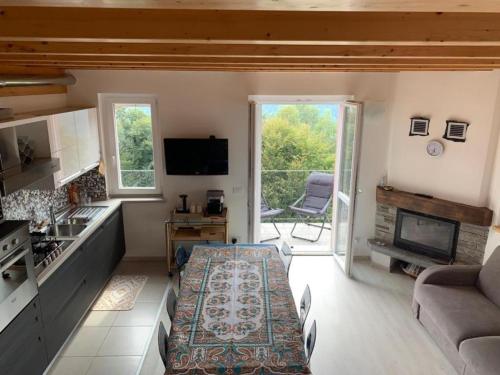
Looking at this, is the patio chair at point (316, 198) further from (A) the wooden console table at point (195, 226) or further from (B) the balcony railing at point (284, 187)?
(A) the wooden console table at point (195, 226)

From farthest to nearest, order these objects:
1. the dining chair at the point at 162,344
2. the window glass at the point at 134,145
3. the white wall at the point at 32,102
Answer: the window glass at the point at 134,145, the white wall at the point at 32,102, the dining chair at the point at 162,344

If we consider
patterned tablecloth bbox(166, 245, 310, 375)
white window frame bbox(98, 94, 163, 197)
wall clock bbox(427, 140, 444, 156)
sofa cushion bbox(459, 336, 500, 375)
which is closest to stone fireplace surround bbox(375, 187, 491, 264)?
wall clock bbox(427, 140, 444, 156)

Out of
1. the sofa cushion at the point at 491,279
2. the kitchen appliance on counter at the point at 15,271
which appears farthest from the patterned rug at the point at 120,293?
the sofa cushion at the point at 491,279

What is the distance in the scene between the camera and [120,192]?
507 cm

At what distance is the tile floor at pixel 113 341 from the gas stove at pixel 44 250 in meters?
0.91

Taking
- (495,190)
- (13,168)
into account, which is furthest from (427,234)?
(13,168)

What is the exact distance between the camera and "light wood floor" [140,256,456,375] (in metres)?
3.32

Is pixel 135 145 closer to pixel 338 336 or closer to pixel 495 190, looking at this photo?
pixel 338 336

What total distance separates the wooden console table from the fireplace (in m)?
2.27

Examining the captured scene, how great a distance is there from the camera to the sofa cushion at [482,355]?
2.71 m

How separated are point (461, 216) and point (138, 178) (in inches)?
155

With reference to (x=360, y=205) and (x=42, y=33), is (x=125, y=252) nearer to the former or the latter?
(x=360, y=205)

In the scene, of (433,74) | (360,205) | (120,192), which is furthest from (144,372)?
(433,74)

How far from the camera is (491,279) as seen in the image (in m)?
3.56
